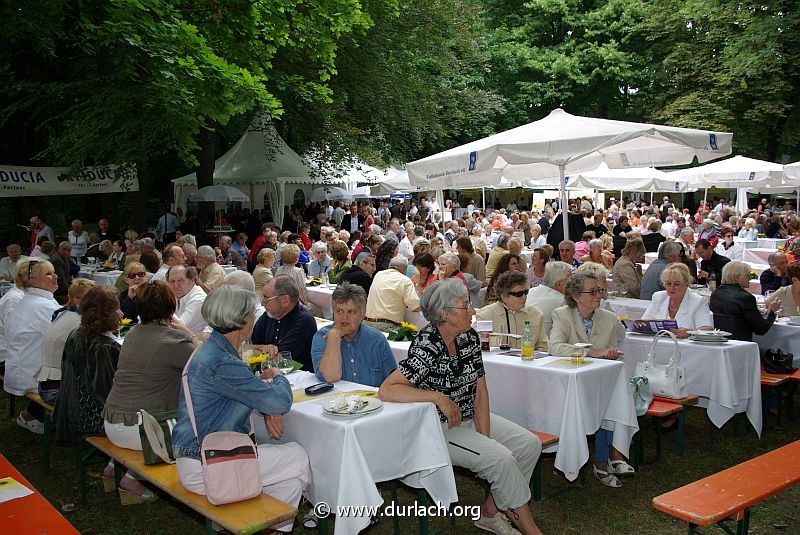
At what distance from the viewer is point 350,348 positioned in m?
4.64

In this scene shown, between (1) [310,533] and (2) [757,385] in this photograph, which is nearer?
(1) [310,533]

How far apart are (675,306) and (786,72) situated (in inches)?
1008

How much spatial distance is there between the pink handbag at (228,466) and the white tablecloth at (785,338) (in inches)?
192

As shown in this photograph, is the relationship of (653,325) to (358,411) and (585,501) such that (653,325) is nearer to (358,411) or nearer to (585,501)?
(585,501)

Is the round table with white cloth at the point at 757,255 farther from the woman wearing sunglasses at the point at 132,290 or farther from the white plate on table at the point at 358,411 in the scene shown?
the white plate on table at the point at 358,411

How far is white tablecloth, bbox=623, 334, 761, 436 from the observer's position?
216 inches

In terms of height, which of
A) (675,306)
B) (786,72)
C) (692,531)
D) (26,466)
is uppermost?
(786,72)

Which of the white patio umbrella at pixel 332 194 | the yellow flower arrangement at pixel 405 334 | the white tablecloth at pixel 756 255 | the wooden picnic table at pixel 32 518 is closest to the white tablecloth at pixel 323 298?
the yellow flower arrangement at pixel 405 334

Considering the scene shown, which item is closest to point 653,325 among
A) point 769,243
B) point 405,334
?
point 405,334

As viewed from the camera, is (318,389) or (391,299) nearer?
(318,389)

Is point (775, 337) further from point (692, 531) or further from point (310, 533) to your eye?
point (310, 533)

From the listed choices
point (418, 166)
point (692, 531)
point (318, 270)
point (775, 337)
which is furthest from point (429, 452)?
point (318, 270)

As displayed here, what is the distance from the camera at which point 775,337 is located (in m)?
6.56

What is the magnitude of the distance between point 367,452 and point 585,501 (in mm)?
1837
